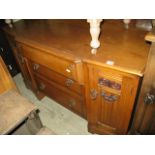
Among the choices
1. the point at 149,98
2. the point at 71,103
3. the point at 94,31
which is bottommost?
the point at 71,103

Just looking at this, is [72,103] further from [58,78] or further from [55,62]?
[55,62]

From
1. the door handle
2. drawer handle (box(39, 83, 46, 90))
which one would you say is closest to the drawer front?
drawer handle (box(39, 83, 46, 90))

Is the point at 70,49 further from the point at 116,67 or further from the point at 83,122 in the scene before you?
the point at 83,122

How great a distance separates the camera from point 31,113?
1161 millimetres

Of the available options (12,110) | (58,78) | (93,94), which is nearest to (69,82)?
(58,78)

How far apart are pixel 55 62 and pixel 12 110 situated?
48 centimetres

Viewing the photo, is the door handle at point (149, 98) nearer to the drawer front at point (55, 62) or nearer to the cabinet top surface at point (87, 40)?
the cabinet top surface at point (87, 40)

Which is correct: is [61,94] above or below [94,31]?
below

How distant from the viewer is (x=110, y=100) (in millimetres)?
1147

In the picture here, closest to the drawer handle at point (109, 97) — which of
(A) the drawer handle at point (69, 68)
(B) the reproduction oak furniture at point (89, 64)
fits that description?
(B) the reproduction oak furniture at point (89, 64)

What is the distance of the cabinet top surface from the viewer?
0.99 meters
